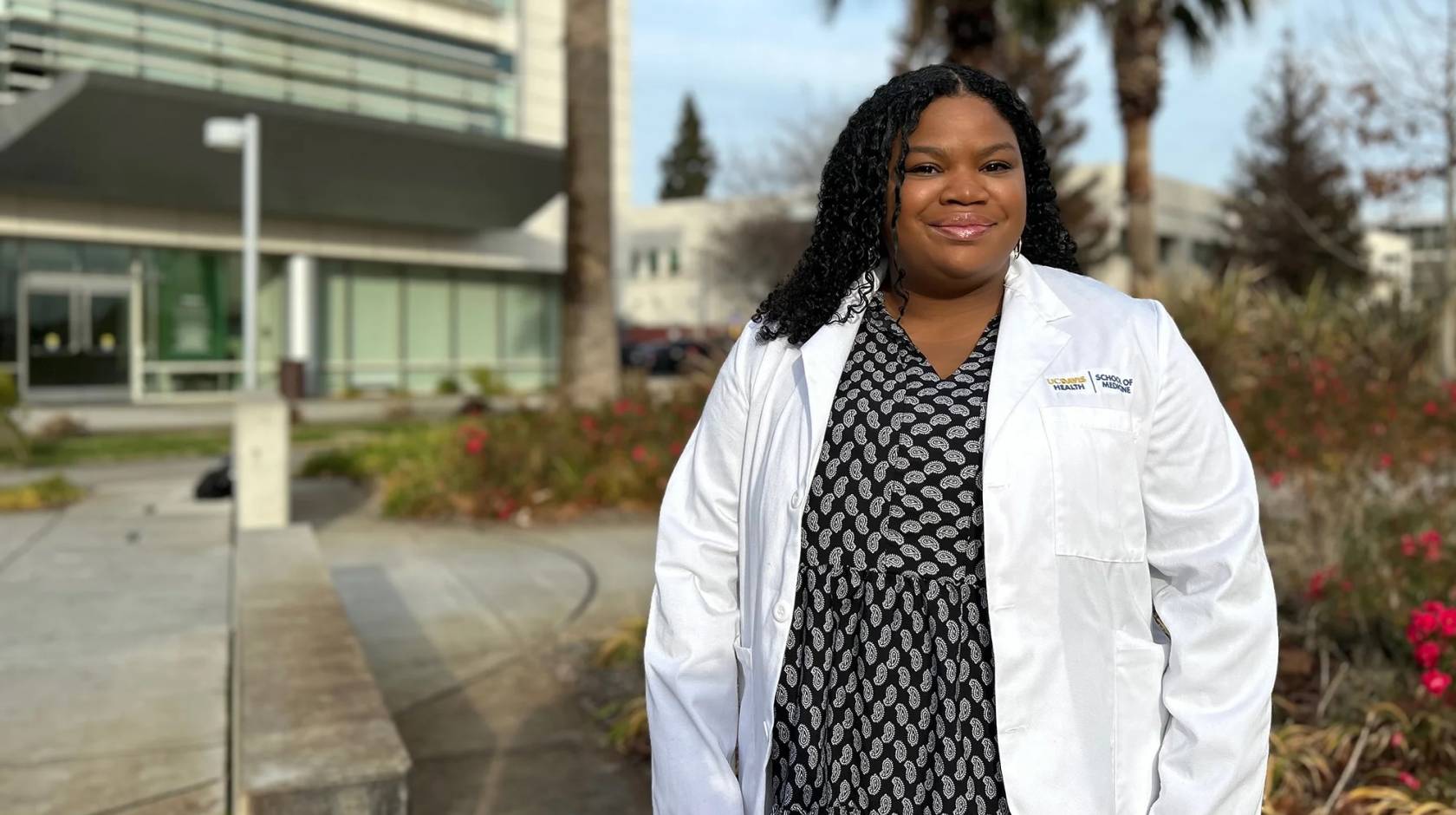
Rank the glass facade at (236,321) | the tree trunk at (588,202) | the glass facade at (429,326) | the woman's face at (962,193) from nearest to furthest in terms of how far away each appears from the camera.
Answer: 1. the woman's face at (962,193)
2. the tree trunk at (588,202)
3. the glass facade at (236,321)
4. the glass facade at (429,326)

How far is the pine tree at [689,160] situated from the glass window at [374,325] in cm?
4600

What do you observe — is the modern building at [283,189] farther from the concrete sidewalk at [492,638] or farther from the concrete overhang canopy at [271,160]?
the concrete sidewalk at [492,638]

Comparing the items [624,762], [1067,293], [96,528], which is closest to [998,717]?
[1067,293]

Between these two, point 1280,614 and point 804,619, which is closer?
point 804,619

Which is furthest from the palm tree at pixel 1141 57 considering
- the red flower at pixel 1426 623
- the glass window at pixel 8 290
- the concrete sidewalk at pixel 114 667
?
the glass window at pixel 8 290

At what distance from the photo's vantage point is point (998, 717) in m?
1.75

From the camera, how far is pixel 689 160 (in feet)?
240

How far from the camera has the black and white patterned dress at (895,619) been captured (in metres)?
1.81

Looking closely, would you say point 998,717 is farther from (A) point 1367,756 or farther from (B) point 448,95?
(B) point 448,95

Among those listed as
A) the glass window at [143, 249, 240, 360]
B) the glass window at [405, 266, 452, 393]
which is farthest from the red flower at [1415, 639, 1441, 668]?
the glass window at [405, 266, 452, 393]

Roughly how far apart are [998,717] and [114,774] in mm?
3806

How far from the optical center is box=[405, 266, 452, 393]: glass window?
93.7ft

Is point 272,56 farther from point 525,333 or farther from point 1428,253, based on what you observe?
point 1428,253

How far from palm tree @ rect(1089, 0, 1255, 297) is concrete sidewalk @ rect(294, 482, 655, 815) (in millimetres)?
10263
